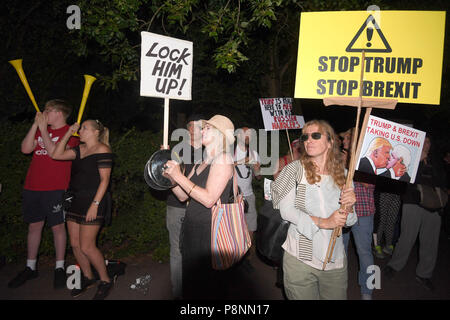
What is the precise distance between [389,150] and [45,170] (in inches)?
164

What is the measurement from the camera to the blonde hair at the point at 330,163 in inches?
110

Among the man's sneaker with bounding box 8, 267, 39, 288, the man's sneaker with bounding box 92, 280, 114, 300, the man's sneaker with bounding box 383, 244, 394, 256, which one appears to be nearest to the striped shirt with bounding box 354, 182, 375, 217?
the man's sneaker with bounding box 383, 244, 394, 256

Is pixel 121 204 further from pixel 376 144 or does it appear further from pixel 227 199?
pixel 376 144

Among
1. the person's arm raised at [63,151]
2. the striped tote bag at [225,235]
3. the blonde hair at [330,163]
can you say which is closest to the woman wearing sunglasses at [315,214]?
the blonde hair at [330,163]

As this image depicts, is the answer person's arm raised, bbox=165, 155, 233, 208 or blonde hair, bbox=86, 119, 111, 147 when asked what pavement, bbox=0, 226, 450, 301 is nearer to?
person's arm raised, bbox=165, 155, 233, 208

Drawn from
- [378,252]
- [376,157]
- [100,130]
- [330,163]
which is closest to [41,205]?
[100,130]

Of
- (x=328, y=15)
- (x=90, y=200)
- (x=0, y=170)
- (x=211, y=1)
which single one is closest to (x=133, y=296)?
(x=90, y=200)

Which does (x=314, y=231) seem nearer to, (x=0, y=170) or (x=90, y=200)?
(x=90, y=200)

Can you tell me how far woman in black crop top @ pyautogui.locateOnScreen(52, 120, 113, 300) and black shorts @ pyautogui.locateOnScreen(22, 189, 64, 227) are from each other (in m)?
0.59

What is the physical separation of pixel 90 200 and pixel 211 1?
415cm

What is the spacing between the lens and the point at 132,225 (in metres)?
5.49

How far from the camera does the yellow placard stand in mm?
2924

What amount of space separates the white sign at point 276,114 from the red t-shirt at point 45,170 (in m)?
3.54

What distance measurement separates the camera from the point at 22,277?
14.7 ft
